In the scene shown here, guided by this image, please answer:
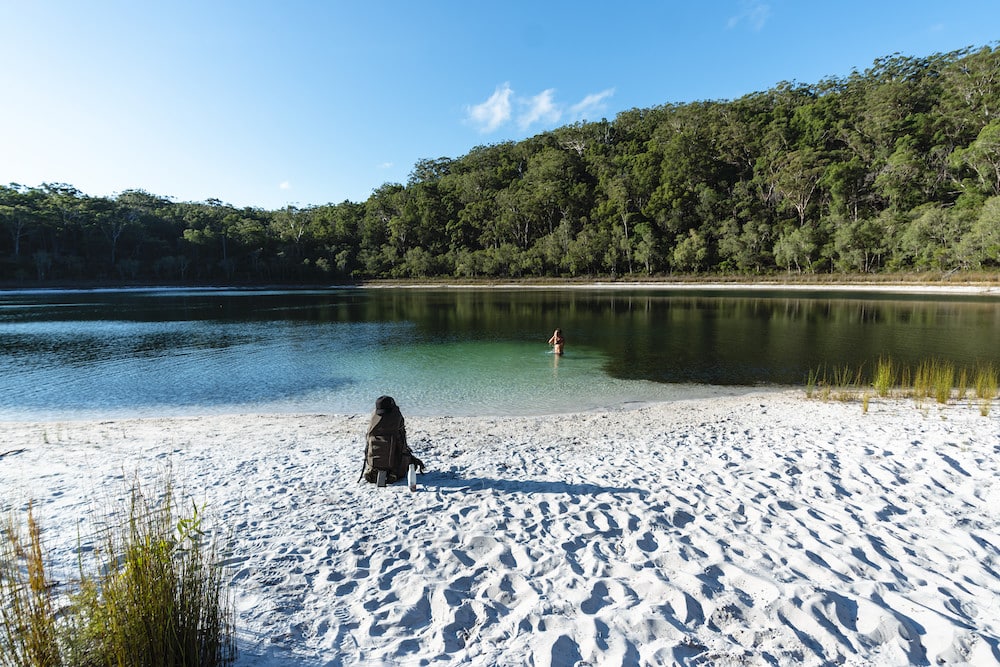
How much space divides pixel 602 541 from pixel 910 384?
11.9 m

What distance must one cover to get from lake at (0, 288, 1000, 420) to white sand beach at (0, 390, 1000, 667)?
4.38 m

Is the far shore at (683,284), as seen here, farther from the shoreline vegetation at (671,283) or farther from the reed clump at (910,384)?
the reed clump at (910,384)

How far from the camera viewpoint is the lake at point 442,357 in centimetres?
1184

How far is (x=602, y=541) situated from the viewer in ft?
13.2

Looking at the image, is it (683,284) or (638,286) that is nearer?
(683,284)

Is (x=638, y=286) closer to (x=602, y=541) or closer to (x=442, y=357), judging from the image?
(x=442, y=357)

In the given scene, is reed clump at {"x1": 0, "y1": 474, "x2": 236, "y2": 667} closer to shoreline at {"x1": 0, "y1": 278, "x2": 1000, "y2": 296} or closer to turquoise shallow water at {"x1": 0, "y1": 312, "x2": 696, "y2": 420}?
turquoise shallow water at {"x1": 0, "y1": 312, "x2": 696, "y2": 420}

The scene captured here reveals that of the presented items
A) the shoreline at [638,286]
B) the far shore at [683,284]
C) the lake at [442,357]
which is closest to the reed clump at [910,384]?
the lake at [442,357]

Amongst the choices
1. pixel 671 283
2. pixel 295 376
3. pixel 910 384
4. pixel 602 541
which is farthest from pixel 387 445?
pixel 671 283

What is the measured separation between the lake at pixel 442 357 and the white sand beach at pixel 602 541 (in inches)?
173

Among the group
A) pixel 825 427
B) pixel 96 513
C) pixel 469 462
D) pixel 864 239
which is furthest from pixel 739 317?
pixel 864 239

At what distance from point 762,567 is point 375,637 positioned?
2.81m

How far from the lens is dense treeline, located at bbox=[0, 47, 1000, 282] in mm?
60156

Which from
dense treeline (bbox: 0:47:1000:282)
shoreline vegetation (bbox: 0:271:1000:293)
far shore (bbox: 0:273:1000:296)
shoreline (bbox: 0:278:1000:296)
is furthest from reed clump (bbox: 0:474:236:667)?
dense treeline (bbox: 0:47:1000:282)
